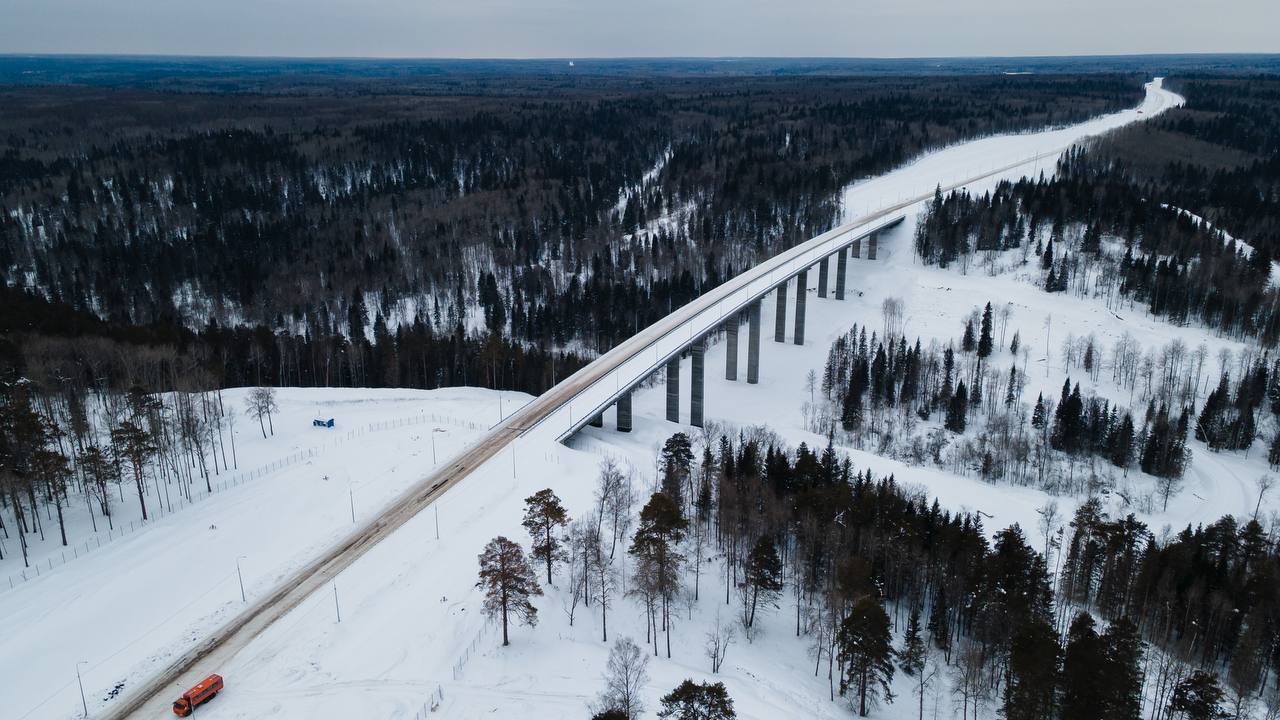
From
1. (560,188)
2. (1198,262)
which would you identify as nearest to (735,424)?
(1198,262)

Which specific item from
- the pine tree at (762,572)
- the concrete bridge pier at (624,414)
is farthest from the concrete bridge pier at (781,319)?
the pine tree at (762,572)

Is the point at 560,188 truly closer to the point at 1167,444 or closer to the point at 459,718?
the point at 1167,444

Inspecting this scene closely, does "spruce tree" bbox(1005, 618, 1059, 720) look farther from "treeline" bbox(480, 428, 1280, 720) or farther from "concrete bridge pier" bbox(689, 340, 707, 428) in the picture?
"concrete bridge pier" bbox(689, 340, 707, 428)

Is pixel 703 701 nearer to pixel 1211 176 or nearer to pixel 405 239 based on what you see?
pixel 405 239

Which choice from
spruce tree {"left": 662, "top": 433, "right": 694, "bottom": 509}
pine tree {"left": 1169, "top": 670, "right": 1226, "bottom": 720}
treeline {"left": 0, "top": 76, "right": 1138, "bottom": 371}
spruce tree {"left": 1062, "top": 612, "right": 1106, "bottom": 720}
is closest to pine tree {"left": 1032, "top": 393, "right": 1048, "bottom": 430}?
spruce tree {"left": 662, "top": 433, "right": 694, "bottom": 509}

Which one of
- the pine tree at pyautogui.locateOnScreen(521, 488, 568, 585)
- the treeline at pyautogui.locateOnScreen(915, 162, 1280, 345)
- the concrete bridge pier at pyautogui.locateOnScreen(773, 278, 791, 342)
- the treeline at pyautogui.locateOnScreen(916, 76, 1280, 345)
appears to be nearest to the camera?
the pine tree at pyautogui.locateOnScreen(521, 488, 568, 585)
